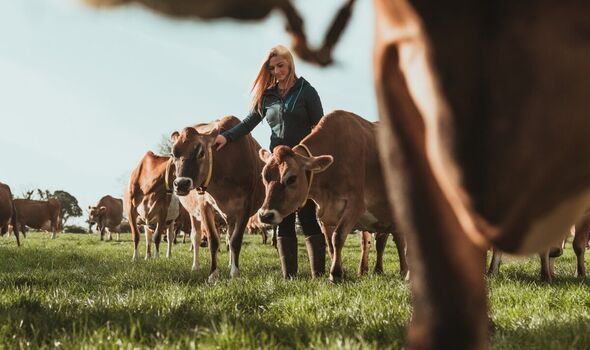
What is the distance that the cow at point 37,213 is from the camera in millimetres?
36625

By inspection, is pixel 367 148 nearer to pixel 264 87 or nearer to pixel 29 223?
pixel 264 87

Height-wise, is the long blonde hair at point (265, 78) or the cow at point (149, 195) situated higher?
the long blonde hair at point (265, 78)

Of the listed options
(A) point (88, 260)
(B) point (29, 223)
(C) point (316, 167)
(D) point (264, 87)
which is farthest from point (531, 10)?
(B) point (29, 223)

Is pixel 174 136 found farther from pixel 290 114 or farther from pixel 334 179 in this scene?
pixel 334 179

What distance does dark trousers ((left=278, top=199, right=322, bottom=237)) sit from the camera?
6.86 meters

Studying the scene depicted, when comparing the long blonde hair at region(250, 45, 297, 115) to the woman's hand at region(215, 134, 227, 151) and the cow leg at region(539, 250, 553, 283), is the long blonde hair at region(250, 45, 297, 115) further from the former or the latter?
the cow leg at region(539, 250, 553, 283)

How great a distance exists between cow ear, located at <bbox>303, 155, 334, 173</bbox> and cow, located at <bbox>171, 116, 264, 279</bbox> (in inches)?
61.6

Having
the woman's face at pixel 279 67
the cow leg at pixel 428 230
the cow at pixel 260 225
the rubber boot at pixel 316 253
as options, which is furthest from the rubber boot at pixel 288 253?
the cow leg at pixel 428 230

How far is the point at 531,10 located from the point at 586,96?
0.19 m

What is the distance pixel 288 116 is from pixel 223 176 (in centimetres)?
135

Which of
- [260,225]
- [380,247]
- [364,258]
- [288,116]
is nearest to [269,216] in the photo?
[288,116]

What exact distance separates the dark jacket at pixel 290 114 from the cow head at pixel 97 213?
116ft

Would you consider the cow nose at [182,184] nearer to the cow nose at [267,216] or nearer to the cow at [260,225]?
the cow at [260,225]

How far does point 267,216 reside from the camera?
6059 millimetres
